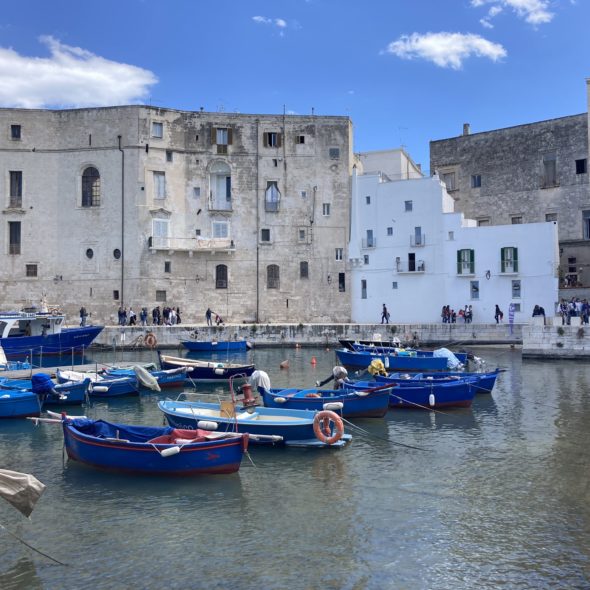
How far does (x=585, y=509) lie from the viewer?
34.5 ft

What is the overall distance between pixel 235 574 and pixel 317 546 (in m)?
1.35

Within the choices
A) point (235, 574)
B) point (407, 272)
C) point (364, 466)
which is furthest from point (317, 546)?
point (407, 272)

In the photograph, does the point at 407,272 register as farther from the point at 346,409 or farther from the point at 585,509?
the point at 585,509

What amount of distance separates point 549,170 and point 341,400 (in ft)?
99.2

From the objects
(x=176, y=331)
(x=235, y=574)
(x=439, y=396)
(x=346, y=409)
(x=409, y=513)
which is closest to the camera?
(x=235, y=574)

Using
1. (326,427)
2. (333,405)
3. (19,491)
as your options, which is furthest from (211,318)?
(19,491)

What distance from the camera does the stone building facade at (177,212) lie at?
3869cm

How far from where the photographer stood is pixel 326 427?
46.8ft

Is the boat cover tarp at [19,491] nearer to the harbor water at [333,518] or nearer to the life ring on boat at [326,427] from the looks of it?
the harbor water at [333,518]

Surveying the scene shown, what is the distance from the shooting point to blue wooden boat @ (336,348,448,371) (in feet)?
86.0

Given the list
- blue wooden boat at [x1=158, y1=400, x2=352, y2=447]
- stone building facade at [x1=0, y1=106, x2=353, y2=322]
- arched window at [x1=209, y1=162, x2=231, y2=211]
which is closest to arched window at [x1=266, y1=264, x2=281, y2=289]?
stone building facade at [x1=0, y1=106, x2=353, y2=322]

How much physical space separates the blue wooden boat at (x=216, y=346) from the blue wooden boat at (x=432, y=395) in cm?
1526

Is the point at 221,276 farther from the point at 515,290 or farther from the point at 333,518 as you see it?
the point at 333,518

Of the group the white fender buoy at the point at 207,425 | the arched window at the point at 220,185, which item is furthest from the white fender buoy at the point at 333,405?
the arched window at the point at 220,185
